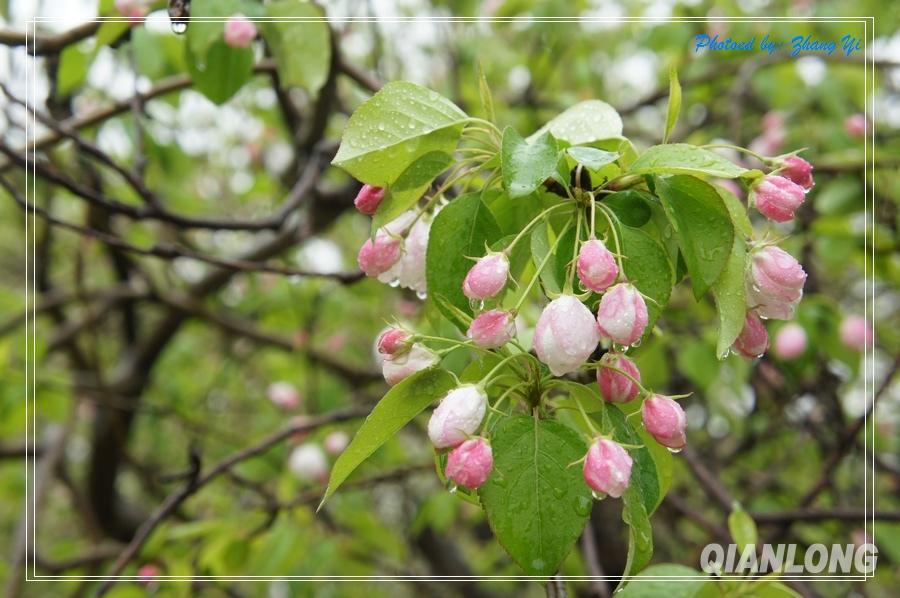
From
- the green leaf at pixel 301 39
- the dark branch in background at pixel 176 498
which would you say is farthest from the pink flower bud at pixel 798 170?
the dark branch in background at pixel 176 498

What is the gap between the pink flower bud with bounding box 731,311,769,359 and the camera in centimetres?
74

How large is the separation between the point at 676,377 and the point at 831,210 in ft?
2.05

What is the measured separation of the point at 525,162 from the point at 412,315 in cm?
205

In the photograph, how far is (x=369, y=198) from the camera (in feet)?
2.50

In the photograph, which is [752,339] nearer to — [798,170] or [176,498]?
[798,170]

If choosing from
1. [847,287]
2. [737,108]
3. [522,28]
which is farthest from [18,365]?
[847,287]

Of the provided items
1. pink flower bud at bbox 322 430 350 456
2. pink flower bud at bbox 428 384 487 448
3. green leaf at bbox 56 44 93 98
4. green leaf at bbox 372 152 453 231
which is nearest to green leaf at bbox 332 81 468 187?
green leaf at bbox 372 152 453 231

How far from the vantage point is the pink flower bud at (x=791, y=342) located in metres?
1.83

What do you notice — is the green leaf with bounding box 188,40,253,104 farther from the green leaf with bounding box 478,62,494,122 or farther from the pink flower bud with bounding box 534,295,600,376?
the pink flower bud with bounding box 534,295,600,376

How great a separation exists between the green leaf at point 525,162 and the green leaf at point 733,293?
174 mm

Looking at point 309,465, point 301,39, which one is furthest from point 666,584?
point 309,465

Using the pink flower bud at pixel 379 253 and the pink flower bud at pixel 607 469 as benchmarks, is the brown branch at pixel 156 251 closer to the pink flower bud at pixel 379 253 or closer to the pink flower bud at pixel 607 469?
the pink flower bud at pixel 379 253

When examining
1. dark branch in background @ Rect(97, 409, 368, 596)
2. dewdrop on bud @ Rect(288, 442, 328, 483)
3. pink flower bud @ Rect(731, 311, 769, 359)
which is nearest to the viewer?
pink flower bud @ Rect(731, 311, 769, 359)

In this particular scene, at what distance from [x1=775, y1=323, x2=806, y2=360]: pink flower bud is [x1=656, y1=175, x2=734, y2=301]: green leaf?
4.09 feet
